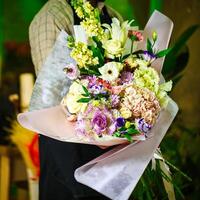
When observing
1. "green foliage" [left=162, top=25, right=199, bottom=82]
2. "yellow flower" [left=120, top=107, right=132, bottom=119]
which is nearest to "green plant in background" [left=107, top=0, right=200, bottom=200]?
"green foliage" [left=162, top=25, right=199, bottom=82]

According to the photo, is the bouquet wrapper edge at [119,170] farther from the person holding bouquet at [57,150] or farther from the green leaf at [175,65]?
the green leaf at [175,65]

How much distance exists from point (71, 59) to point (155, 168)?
37cm

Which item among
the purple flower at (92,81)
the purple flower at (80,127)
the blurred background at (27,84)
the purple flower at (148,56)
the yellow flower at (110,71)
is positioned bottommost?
the blurred background at (27,84)

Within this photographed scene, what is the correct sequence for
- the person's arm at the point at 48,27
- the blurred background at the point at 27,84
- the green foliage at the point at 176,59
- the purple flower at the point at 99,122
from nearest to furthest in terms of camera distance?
the purple flower at the point at 99,122 → the person's arm at the point at 48,27 → the green foliage at the point at 176,59 → the blurred background at the point at 27,84

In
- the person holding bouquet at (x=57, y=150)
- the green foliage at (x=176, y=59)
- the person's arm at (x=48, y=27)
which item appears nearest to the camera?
the person holding bouquet at (x=57, y=150)

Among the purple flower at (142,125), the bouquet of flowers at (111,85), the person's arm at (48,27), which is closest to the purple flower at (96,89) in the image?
the bouquet of flowers at (111,85)

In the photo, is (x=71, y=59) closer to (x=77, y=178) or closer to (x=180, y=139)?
(x=77, y=178)

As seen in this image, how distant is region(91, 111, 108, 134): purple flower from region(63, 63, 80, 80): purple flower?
0.39 feet

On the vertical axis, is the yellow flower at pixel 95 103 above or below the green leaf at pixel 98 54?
below

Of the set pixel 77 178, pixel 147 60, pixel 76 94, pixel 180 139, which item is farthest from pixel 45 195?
pixel 180 139

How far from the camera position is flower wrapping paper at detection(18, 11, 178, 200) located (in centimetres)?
126

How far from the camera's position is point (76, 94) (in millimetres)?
1268

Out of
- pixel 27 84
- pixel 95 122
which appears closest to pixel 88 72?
pixel 95 122

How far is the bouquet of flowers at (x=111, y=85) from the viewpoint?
123cm
